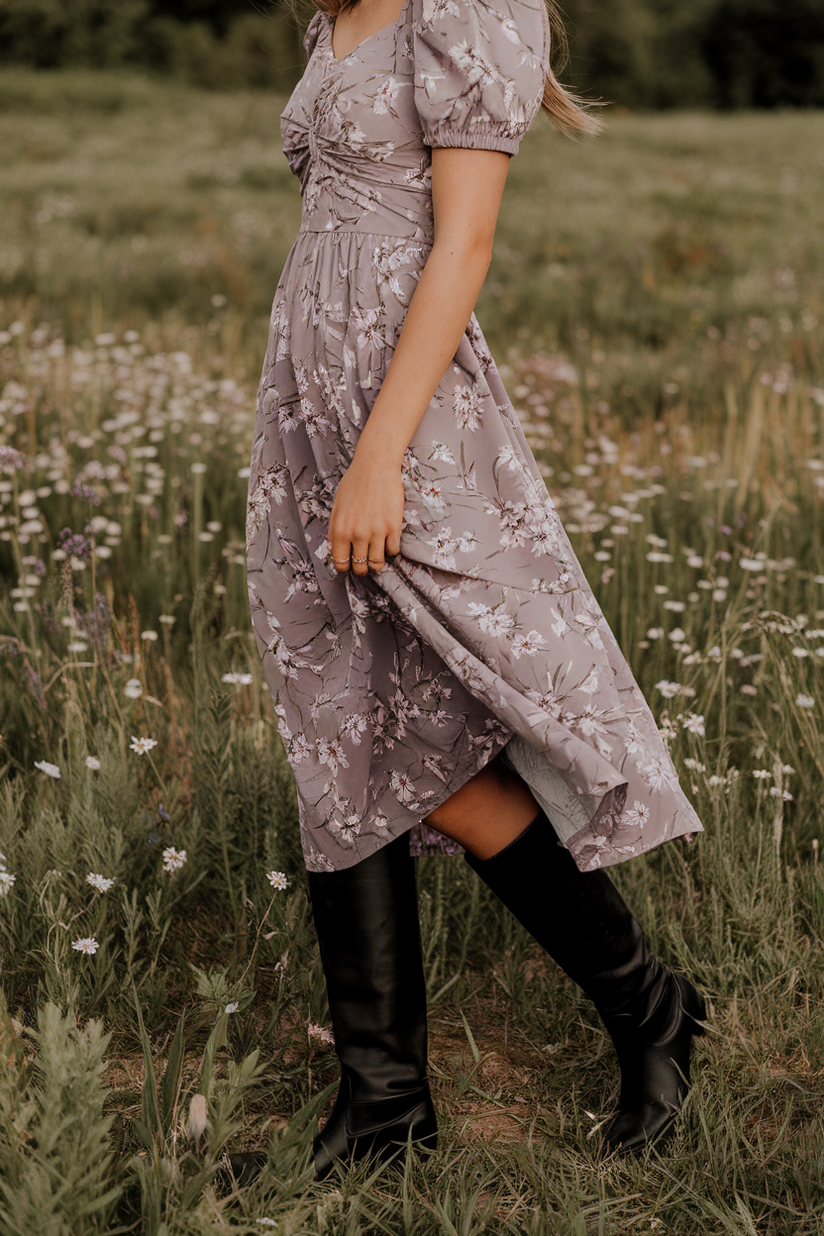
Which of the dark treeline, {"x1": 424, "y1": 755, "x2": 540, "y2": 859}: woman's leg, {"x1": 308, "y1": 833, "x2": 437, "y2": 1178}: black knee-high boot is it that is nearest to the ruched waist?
{"x1": 424, "y1": 755, "x2": 540, "y2": 859}: woman's leg

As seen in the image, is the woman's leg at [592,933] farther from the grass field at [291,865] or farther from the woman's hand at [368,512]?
the woman's hand at [368,512]

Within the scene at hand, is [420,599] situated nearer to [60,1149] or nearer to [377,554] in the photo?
[377,554]

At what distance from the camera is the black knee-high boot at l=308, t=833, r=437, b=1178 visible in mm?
1707

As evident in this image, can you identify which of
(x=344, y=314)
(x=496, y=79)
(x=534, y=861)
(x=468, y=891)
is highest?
(x=496, y=79)

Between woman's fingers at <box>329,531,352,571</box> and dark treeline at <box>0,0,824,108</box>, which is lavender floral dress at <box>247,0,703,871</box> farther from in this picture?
dark treeline at <box>0,0,824,108</box>

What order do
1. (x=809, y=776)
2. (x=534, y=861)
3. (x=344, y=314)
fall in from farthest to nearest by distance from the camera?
(x=809, y=776)
(x=534, y=861)
(x=344, y=314)

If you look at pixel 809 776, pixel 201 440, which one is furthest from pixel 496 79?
pixel 201 440

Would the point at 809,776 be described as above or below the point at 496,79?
below

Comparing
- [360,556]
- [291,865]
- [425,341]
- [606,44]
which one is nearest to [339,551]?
[360,556]

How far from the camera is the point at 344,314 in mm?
1606

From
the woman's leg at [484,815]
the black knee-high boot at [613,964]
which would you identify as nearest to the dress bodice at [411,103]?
the woman's leg at [484,815]

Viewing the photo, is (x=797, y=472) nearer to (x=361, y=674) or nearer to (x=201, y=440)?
(x=201, y=440)

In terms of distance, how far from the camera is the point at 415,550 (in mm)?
1555

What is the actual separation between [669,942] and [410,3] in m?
1.69
